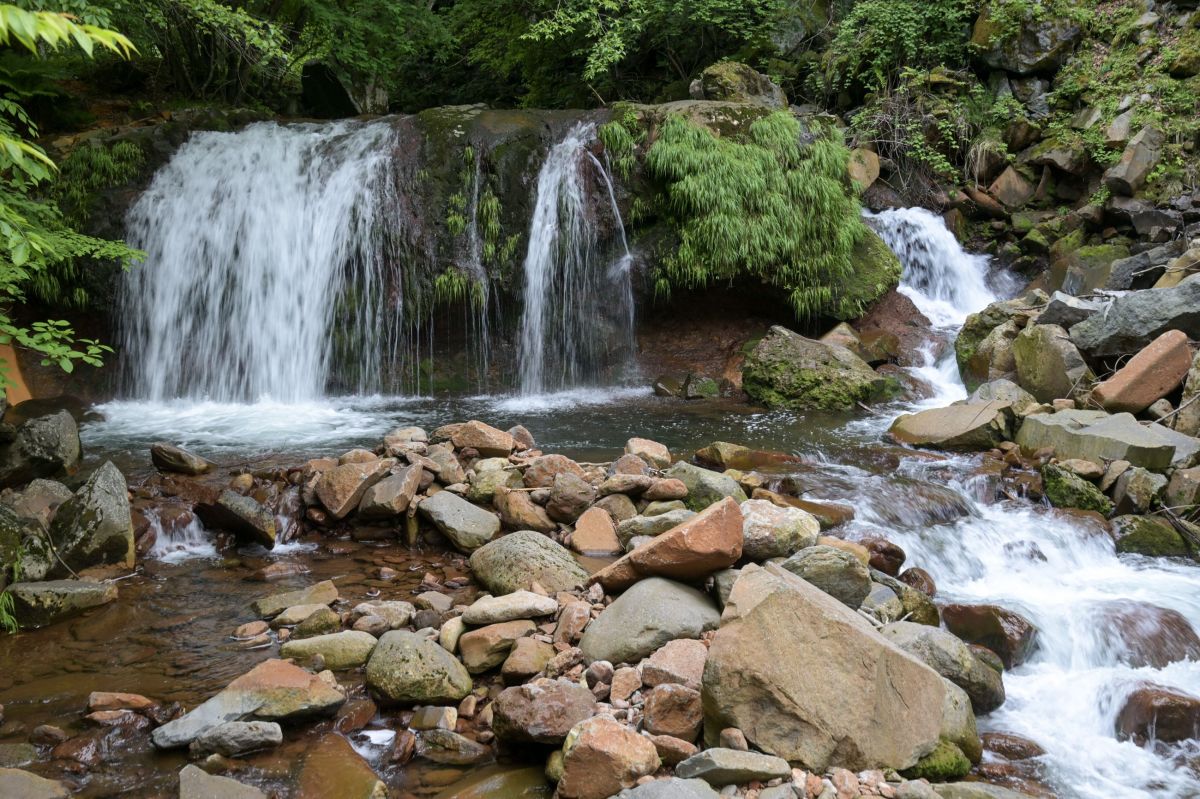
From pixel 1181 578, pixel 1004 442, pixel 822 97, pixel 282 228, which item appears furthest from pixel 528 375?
pixel 822 97

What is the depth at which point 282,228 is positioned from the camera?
11.2 m

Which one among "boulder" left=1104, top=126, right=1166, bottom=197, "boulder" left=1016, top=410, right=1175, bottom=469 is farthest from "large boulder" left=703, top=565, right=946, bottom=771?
"boulder" left=1104, top=126, right=1166, bottom=197

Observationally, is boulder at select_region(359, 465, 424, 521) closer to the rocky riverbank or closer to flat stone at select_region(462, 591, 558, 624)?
the rocky riverbank

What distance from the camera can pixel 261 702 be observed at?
11.9ft

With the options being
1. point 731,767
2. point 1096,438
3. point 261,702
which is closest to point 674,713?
point 731,767

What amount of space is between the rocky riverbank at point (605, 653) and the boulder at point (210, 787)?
0.02 m

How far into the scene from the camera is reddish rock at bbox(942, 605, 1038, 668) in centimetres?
465

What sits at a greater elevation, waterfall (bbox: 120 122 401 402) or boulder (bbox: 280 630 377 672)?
waterfall (bbox: 120 122 401 402)

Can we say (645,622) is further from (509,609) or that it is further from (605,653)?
(509,609)

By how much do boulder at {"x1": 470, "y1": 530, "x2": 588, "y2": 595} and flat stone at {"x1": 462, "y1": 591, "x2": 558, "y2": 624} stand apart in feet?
Result: 1.17

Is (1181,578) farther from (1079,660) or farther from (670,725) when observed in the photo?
(670,725)

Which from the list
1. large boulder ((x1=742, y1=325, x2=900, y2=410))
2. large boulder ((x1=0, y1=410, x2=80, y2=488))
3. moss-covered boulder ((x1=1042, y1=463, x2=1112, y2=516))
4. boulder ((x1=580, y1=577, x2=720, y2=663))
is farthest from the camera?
large boulder ((x1=742, y1=325, x2=900, y2=410))

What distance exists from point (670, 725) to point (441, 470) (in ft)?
11.2

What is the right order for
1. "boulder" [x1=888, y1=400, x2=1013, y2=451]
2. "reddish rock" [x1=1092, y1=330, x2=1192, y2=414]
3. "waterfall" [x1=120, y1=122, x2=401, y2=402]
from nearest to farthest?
1. "reddish rock" [x1=1092, y1=330, x2=1192, y2=414]
2. "boulder" [x1=888, y1=400, x2=1013, y2=451]
3. "waterfall" [x1=120, y1=122, x2=401, y2=402]
